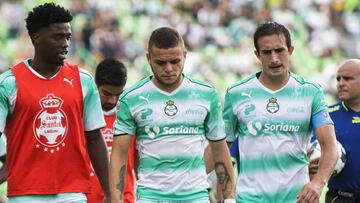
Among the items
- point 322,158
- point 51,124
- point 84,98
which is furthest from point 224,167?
point 51,124

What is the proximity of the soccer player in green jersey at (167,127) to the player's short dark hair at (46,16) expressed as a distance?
742 millimetres

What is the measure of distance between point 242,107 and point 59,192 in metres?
1.79

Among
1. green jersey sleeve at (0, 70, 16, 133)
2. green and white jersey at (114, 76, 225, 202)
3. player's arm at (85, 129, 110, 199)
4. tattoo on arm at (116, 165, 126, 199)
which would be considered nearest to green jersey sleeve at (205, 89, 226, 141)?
green and white jersey at (114, 76, 225, 202)

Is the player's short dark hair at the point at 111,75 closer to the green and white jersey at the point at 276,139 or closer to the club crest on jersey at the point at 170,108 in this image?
the green and white jersey at the point at 276,139

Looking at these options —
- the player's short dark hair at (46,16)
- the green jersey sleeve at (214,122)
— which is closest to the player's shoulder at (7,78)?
the player's short dark hair at (46,16)

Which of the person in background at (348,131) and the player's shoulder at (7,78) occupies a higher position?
the player's shoulder at (7,78)

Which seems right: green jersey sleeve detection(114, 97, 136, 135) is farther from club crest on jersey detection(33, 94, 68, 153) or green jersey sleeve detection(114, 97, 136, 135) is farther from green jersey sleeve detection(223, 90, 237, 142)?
green jersey sleeve detection(223, 90, 237, 142)

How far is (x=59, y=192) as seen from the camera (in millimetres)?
8125

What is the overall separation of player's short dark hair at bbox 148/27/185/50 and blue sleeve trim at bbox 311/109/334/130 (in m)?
1.31

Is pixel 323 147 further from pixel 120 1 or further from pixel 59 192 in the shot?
pixel 120 1

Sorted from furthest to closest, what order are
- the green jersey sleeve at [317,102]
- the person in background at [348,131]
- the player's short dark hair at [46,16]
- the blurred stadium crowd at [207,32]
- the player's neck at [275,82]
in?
1. the blurred stadium crowd at [207,32]
2. the person in background at [348,131]
3. the player's neck at [275,82]
4. the green jersey sleeve at [317,102]
5. the player's short dark hair at [46,16]

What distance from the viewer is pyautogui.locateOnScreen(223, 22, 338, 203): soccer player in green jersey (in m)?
8.75

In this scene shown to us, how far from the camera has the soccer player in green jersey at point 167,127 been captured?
835 centimetres

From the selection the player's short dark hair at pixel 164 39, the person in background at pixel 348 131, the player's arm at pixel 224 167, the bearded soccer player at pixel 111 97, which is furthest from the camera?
the person in background at pixel 348 131
